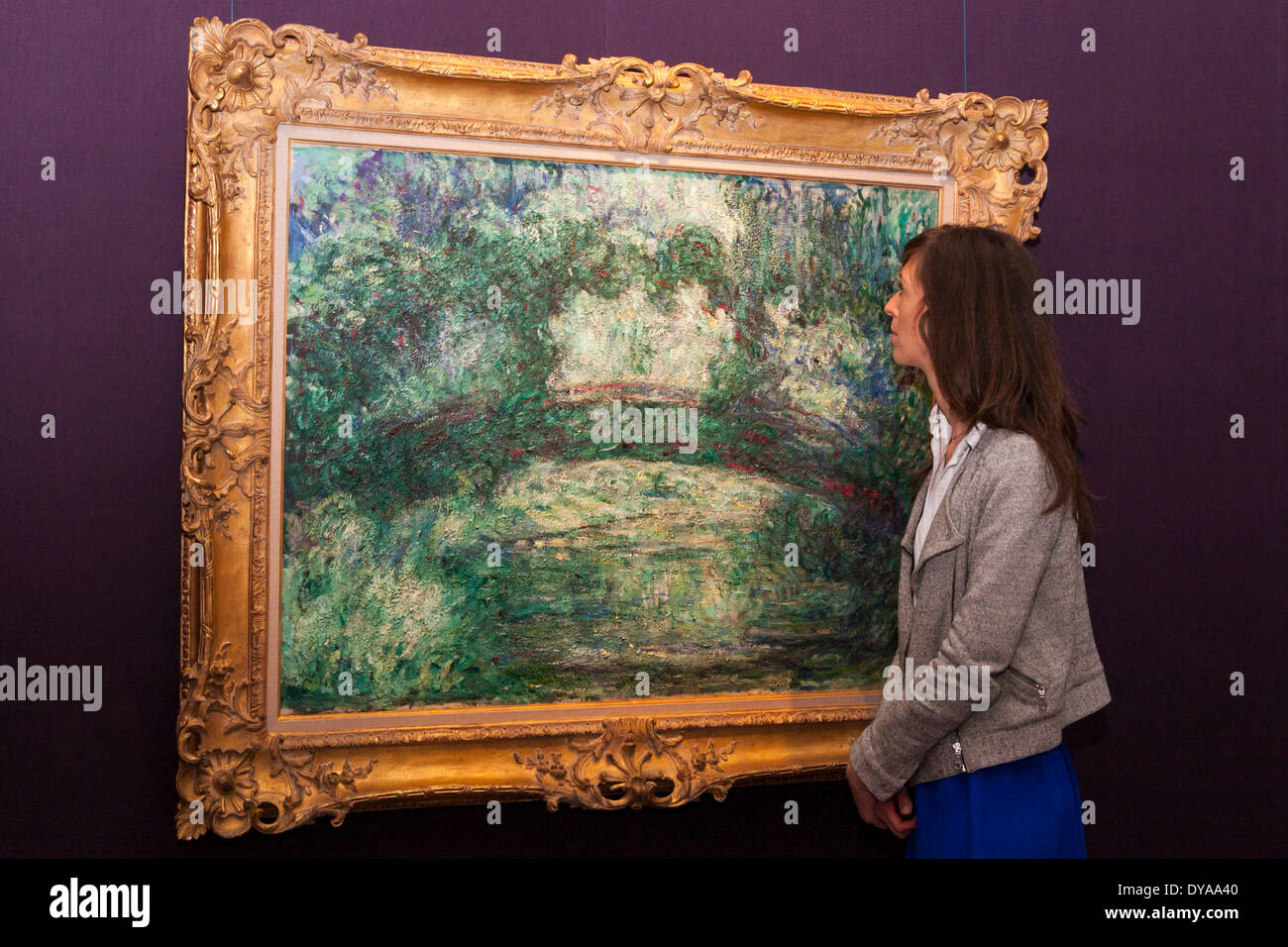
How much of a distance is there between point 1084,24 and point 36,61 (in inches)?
93.2

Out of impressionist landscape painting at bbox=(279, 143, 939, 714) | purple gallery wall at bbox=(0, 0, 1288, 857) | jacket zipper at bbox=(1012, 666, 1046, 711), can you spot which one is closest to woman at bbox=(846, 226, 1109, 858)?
jacket zipper at bbox=(1012, 666, 1046, 711)

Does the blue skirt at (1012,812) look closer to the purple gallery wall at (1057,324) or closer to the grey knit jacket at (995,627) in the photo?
the grey knit jacket at (995,627)

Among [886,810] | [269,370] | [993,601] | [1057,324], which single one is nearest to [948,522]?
[993,601]

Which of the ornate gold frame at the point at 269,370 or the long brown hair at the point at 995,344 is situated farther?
the ornate gold frame at the point at 269,370

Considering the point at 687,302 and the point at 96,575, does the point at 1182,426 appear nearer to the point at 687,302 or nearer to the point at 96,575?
the point at 687,302

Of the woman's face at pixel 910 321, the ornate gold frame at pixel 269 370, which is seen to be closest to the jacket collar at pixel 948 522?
the woman's face at pixel 910 321

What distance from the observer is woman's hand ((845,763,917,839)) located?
1.79 m

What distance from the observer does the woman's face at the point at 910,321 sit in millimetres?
1793

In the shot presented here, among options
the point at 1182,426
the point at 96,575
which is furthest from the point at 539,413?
the point at 1182,426

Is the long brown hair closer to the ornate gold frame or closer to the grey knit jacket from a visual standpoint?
the grey knit jacket

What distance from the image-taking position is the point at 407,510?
1902mm

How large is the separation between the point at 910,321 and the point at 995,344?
0.20 m

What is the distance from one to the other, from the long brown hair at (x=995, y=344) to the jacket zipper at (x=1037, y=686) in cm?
28

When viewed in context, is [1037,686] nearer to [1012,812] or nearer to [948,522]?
[1012,812]
